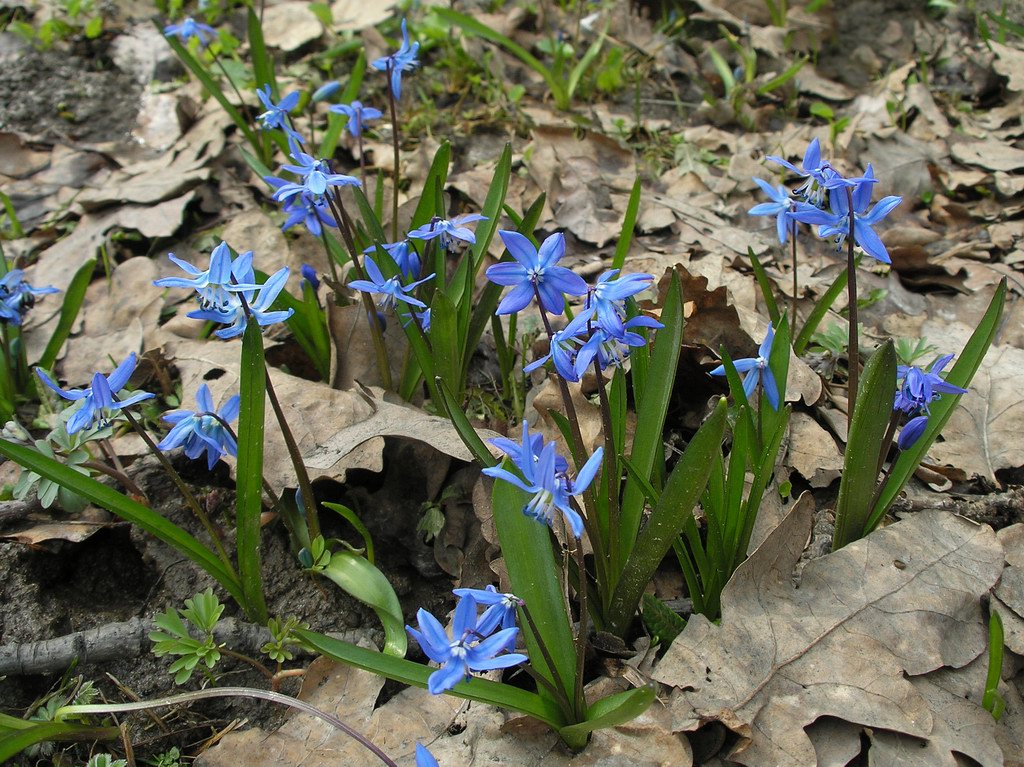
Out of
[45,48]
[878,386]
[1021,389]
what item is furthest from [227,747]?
[45,48]

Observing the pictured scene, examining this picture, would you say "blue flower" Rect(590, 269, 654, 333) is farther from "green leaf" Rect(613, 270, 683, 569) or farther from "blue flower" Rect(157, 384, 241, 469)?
"blue flower" Rect(157, 384, 241, 469)

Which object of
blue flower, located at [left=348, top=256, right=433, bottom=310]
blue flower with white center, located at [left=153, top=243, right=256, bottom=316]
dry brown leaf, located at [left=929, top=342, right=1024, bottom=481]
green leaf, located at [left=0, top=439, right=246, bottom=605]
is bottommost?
dry brown leaf, located at [left=929, top=342, right=1024, bottom=481]

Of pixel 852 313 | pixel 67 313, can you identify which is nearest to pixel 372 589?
pixel 852 313

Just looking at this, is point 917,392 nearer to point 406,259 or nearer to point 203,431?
point 406,259

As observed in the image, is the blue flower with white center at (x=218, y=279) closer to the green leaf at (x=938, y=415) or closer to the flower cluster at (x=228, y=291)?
the flower cluster at (x=228, y=291)

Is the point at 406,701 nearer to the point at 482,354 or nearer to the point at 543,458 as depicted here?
the point at 543,458

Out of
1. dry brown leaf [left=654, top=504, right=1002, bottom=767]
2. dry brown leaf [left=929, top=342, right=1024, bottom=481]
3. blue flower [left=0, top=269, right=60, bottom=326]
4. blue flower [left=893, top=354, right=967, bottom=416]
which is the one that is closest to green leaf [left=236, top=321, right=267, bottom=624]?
dry brown leaf [left=654, top=504, right=1002, bottom=767]
